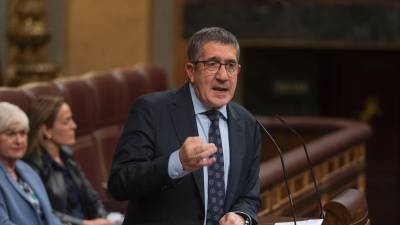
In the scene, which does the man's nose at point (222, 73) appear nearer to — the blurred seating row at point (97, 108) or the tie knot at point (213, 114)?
the tie knot at point (213, 114)

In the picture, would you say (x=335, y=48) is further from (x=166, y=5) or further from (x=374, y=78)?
(x=166, y=5)

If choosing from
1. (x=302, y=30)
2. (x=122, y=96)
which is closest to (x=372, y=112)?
(x=302, y=30)

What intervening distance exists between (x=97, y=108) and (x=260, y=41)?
11.2 feet

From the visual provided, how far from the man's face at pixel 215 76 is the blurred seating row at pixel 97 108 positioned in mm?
2467

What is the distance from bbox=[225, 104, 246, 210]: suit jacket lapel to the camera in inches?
131

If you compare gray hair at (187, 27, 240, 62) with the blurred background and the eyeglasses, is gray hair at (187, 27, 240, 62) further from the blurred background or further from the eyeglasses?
the blurred background

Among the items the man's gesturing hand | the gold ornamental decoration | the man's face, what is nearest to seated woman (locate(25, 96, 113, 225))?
the man's face

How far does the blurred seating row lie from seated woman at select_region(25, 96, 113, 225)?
393 mm

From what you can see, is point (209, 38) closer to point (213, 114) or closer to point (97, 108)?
point (213, 114)

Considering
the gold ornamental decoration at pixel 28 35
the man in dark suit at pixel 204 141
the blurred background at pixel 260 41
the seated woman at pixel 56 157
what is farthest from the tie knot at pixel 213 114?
the blurred background at pixel 260 41

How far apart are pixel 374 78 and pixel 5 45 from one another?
3.16 metres

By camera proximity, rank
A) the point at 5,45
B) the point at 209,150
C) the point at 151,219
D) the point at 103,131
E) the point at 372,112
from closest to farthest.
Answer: the point at 209,150 < the point at 151,219 < the point at 103,131 < the point at 5,45 < the point at 372,112

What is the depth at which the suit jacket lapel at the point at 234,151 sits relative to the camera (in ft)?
10.9

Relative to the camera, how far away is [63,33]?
401 inches
